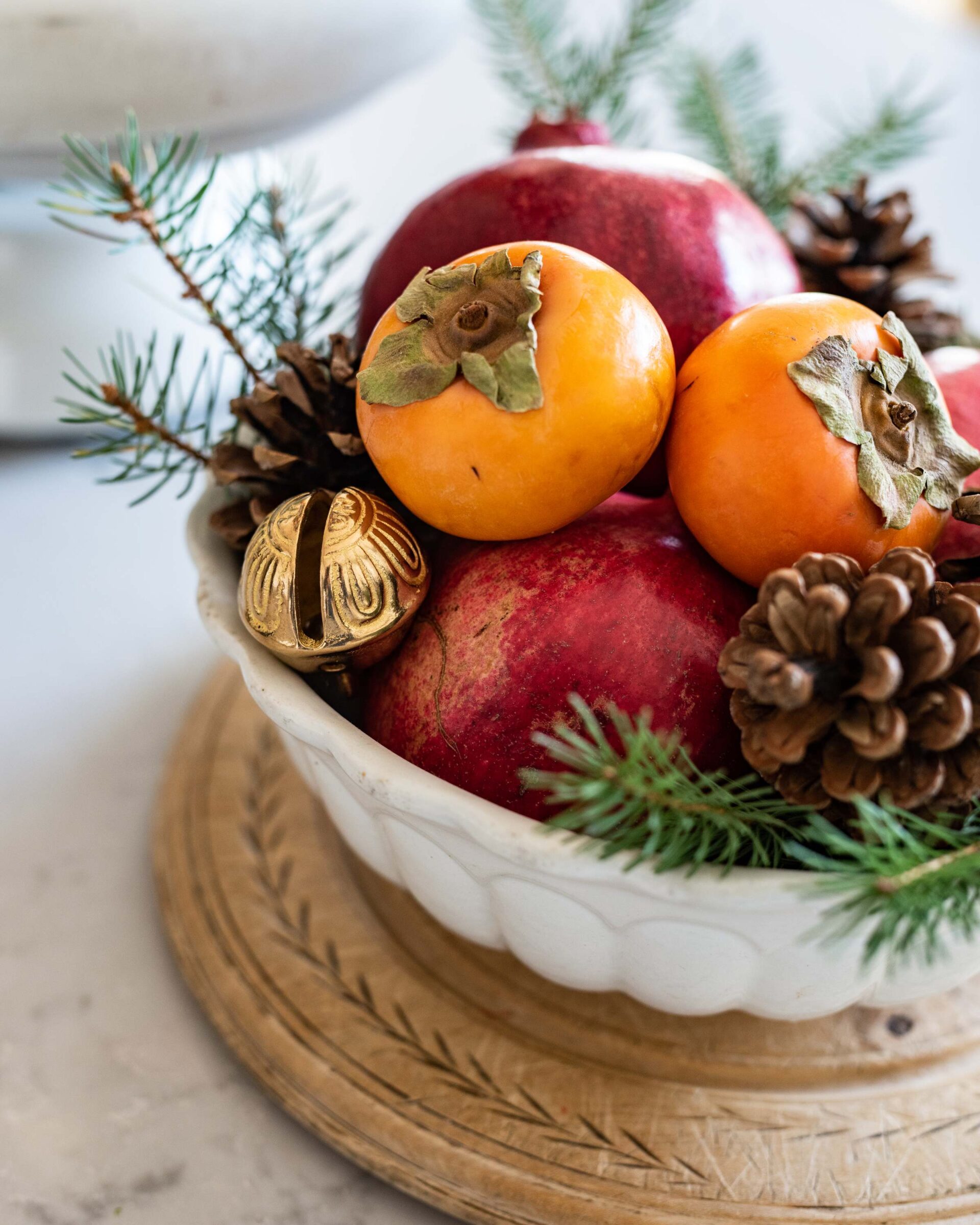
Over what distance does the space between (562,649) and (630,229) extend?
0.20m

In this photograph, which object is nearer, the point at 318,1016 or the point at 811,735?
the point at 811,735

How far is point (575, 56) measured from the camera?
0.75m

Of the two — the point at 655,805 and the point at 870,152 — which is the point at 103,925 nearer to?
the point at 655,805

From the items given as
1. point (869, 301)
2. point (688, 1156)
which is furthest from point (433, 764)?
point (869, 301)

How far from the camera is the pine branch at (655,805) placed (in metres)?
0.33

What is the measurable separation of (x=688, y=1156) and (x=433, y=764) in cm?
19

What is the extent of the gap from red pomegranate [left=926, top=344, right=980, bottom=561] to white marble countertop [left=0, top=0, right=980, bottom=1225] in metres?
0.34

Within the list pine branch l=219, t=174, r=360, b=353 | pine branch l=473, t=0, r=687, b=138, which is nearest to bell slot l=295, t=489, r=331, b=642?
pine branch l=219, t=174, r=360, b=353

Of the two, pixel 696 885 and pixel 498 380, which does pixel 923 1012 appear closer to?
pixel 696 885

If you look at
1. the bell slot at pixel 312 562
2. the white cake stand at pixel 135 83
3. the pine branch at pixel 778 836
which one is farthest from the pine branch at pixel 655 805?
the white cake stand at pixel 135 83

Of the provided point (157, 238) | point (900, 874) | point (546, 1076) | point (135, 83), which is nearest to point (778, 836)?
point (900, 874)

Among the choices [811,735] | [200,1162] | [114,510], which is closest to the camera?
[811,735]

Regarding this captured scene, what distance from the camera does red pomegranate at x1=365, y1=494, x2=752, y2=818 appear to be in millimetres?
402

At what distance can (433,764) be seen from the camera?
427 millimetres
